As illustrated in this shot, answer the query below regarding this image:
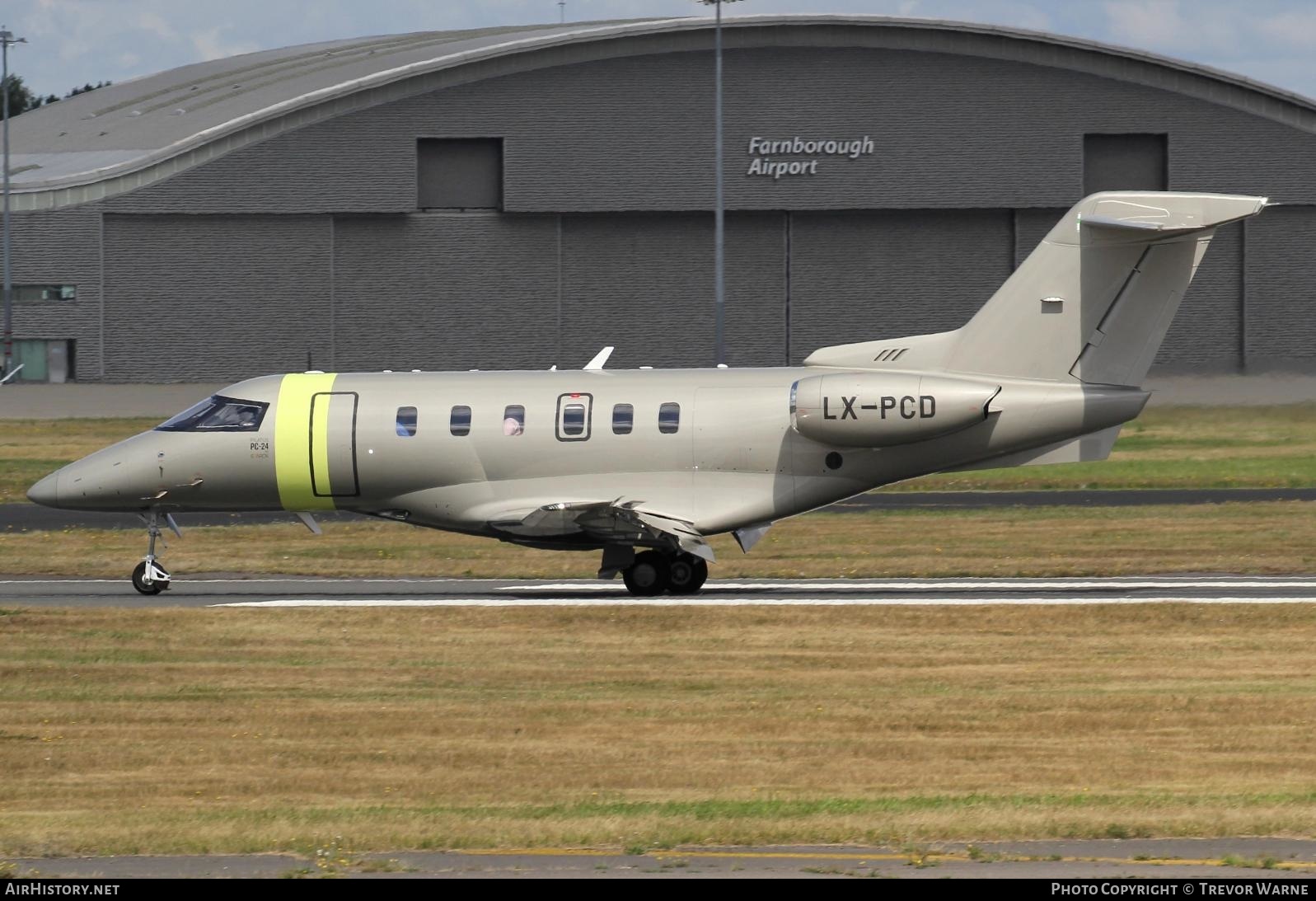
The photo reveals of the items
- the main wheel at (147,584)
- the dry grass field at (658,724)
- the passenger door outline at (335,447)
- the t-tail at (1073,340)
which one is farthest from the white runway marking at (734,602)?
the t-tail at (1073,340)

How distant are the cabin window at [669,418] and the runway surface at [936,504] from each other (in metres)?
11.1

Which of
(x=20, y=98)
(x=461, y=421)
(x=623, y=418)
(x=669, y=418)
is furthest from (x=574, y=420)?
(x=20, y=98)

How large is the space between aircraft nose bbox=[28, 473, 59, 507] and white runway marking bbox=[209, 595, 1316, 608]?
3.22 m

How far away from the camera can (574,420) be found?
24.3 meters

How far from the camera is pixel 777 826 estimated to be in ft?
37.4

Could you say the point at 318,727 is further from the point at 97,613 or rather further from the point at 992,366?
the point at 992,366

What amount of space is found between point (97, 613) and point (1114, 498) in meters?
20.8

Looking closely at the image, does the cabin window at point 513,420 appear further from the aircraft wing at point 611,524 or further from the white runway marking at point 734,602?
the white runway marking at point 734,602

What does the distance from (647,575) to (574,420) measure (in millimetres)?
2266

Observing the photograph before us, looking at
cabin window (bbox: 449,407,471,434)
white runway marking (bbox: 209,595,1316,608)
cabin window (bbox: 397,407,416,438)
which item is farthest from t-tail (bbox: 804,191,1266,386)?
cabin window (bbox: 397,407,416,438)

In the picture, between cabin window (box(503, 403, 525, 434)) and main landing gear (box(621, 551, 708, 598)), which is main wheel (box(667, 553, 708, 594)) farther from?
cabin window (box(503, 403, 525, 434))

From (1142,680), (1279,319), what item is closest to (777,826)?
(1142,680)

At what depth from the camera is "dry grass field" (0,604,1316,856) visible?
1173cm

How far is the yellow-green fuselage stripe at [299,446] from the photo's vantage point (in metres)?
24.9
